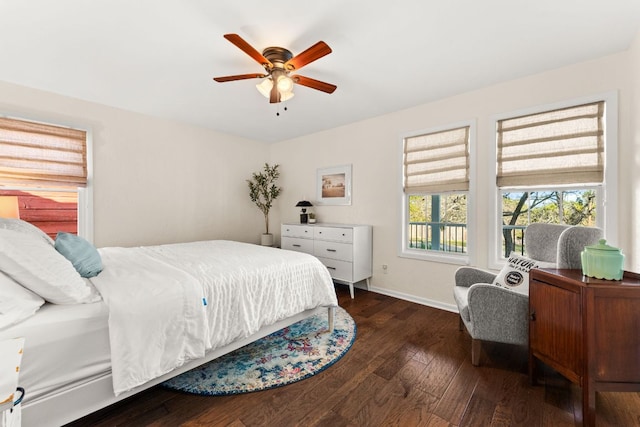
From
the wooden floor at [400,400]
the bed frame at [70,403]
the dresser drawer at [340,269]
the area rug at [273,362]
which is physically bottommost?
the wooden floor at [400,400]

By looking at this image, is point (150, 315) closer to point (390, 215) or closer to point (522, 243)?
point (390, 215)

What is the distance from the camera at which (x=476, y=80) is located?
2742mm

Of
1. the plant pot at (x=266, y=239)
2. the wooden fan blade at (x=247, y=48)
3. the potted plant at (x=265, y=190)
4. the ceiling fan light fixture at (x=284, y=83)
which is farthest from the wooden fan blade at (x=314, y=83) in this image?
the plant pot at (x=266, y=239)

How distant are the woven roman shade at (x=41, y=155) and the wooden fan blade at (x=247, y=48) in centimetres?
263

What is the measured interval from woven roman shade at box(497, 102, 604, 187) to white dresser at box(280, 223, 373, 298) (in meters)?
1.71

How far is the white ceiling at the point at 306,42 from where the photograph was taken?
178 centimetres

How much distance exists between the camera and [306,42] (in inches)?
83.4

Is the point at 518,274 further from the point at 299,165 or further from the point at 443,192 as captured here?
the point at 299,165

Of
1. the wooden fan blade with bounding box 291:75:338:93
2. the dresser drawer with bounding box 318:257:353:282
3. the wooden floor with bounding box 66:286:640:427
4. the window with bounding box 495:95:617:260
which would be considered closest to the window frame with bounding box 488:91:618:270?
the window with bounding box 495:95:617:260

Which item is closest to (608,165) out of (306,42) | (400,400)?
(400,400)

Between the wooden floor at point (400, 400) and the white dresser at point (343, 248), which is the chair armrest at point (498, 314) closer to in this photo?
the wooden floor at point (400, 400)

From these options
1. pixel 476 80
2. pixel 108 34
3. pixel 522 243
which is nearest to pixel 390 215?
pixel 522 243

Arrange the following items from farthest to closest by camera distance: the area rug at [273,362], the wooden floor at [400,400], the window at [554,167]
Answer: the window at [554,167], the area rug at [273,362], the wooden floor at [400,400]

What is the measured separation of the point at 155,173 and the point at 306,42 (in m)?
2.81
